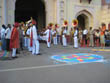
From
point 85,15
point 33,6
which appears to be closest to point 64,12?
point 85,15

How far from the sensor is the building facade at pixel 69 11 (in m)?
16.2

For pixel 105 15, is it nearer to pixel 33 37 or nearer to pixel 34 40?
pixel 34 40

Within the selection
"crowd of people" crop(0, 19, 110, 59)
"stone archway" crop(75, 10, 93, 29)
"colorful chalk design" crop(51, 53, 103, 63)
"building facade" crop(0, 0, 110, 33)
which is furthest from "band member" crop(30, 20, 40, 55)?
"stone archway" crop(75, 10, 93, 29)

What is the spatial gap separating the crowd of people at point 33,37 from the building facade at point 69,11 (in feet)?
10.5

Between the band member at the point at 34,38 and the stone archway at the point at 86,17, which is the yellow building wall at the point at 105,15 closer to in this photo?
the stone archway at the point at 86,17

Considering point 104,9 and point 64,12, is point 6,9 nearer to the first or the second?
point 64,12

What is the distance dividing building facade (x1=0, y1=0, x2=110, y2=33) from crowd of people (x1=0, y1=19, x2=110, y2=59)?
321 centimetres

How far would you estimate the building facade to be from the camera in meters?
16.2

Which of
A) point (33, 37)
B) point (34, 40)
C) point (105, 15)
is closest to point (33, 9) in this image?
point (105, 15)

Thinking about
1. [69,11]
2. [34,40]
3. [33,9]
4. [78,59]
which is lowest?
[78,59]

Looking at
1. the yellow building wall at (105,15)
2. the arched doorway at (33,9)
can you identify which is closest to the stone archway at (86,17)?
the yellow building wall at (105,15)

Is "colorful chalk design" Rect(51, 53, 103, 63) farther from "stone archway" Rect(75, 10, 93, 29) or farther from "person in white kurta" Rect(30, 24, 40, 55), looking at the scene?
"stone archway" Rect(75, 10, 93, 29)

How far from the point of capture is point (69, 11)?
1914cm

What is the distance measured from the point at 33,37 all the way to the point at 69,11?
429 inches
